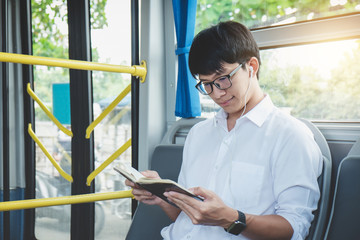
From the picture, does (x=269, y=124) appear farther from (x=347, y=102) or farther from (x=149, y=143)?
(x=149, y=143)

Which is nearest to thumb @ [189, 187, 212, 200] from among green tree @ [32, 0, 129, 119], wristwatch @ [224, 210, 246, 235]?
wristwatch @ [224, 210, 246, 235]

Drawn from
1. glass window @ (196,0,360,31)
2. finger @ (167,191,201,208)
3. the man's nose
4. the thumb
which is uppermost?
glass window @ (196,0,360,31)

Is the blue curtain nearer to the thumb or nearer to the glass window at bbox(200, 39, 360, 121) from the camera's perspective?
the glass window at bbox(200, 39, 360, 121)

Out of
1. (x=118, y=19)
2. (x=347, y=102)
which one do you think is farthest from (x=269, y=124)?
(x=118, y=19)

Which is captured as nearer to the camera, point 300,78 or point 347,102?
point 347,102

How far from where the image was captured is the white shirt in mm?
1079

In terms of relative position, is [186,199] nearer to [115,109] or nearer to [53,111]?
[115,109]

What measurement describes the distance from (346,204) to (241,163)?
0.32 m

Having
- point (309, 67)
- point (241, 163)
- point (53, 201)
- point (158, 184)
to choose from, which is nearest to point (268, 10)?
point (309, 67)

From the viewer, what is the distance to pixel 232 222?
3.42 ft

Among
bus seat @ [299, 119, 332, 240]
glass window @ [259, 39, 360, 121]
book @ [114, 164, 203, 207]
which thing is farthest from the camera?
glass window @ [259, 39, 360, 121]

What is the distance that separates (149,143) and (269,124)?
814mm

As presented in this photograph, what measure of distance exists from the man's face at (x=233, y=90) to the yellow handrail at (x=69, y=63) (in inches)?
19.0

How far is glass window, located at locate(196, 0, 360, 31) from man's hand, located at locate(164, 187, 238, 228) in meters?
0.92
